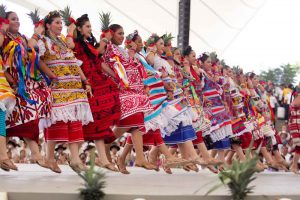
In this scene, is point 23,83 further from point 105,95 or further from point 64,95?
point 105,95

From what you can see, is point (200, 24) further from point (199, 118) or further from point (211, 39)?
point (199, 118)

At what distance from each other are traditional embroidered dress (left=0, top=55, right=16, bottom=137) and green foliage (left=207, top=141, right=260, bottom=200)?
2.06 m

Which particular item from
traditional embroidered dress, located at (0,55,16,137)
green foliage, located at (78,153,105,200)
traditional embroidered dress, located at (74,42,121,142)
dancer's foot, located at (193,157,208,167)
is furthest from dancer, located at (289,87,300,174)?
green foliage, located at (78,153,105,200)

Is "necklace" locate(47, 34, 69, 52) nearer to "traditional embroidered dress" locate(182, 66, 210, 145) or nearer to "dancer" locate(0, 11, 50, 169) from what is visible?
"dancer" locate(0, 11, 50, 169)

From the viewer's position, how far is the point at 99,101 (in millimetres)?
6652

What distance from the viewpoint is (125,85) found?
6695mm

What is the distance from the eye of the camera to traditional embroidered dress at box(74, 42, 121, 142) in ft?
21.6

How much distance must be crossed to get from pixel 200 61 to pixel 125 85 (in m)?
2.26

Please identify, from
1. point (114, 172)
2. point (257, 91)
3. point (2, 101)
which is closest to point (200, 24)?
point (257, 91)

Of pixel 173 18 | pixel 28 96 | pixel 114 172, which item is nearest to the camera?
pixel 28 96

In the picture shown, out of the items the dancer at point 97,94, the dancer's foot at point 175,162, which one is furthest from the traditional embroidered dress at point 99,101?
the dancer's foot at point 175,162

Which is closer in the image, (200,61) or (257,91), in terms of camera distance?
(200,61)

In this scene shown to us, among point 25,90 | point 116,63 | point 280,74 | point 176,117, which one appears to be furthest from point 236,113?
point 280,74

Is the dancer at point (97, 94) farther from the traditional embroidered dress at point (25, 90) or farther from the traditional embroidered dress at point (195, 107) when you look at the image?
the traditional embroidered dress at point (195, 107)
